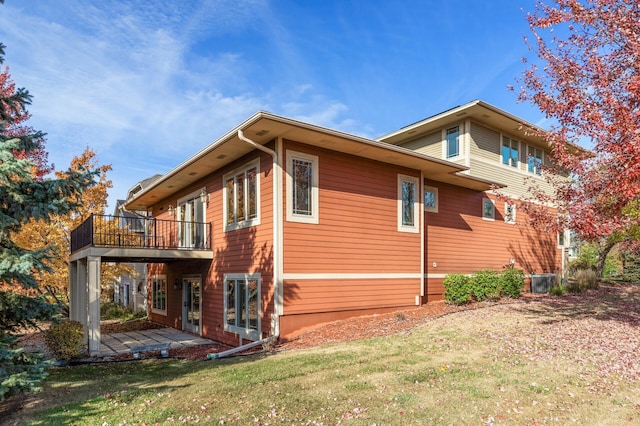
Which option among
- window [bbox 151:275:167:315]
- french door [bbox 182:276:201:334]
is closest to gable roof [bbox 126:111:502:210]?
french door [bbox 182:276:201:334]

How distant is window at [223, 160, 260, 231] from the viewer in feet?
35.1

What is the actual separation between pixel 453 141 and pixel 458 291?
5.80m

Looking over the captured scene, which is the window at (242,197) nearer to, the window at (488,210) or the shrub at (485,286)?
the shrub at (485,286)

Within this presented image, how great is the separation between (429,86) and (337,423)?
15.9 meters

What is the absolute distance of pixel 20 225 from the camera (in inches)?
193

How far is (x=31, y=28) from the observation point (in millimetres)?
10758

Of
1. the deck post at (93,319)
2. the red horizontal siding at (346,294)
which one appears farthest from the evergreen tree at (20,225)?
the red horizontal siding at (346,294)

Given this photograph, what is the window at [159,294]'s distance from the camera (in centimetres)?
1725

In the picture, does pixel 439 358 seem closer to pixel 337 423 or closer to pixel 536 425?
pixel 536 425

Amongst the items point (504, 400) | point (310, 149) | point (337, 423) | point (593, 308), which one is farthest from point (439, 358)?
point (593, 308)

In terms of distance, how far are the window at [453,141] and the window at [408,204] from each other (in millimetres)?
3324

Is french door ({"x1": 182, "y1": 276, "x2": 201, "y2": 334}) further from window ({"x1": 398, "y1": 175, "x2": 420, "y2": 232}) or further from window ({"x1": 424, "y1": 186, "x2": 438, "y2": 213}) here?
window ({"x1": 424, "y1": 186, "x2": 438, "y2": 213})

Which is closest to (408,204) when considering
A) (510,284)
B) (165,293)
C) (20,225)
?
(510,284)

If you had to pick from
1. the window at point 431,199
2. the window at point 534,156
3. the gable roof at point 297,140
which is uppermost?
the window at point 534,156
